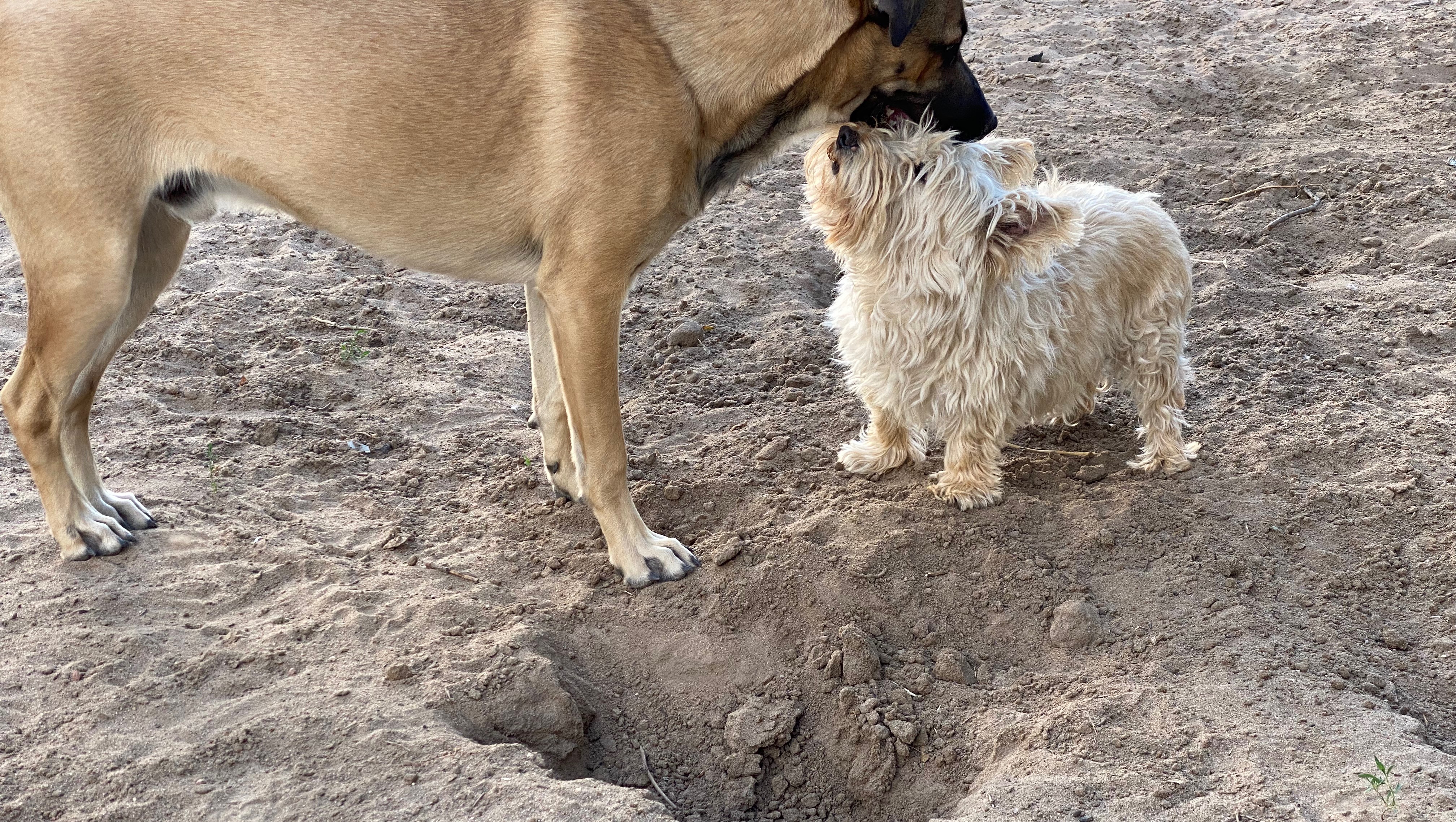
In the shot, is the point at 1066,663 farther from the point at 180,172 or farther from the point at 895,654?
the point at 180,172

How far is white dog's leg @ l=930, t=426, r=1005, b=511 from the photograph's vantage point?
12.4ft

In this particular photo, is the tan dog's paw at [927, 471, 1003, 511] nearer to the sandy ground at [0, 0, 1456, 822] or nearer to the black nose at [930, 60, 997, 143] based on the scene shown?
the sandy ground at [0, 0, 1456, 822]

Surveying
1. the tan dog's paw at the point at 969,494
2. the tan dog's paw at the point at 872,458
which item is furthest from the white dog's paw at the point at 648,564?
the tan dog's paw at the point at 969,494

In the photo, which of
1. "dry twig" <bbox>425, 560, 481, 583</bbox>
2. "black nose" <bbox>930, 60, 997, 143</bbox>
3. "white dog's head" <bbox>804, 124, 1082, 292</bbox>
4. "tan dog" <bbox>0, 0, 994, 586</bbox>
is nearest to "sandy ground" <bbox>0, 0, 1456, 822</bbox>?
"dry twig" <bbox>425, 560, 481, 583</bbox>

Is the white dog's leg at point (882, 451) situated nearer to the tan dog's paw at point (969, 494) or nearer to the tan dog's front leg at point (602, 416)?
the tan dog's paw at point (969, 494)

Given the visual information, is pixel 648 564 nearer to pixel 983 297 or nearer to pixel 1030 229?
pixel 983 297

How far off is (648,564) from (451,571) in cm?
61

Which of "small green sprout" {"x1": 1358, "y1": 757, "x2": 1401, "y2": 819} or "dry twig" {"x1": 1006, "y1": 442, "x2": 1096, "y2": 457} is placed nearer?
"small green sprout" {"x1": 1358, "y1": 757, "x2": 1401, "y2": 819}

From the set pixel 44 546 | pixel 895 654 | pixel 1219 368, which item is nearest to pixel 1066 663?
pixel 895 654

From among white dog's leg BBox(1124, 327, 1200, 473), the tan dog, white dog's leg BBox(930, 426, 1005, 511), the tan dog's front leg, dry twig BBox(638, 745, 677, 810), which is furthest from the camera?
white dog's leg BBox(1124, 327, 1200, 473)

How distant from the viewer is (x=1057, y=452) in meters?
4.25

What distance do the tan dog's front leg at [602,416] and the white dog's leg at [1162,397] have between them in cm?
166

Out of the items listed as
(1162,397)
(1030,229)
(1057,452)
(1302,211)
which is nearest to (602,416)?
(1030,229)

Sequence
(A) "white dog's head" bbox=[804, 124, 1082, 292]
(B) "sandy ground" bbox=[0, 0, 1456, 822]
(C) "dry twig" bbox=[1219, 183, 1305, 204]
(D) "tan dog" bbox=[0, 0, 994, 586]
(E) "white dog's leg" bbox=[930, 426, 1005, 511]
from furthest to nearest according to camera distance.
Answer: (C) "dry twig" bbox=[1219, 183, 1305, 204] < (E) "white dog's leg" bbox=[930, 426, 1005, 511] < (A) "white dog's head" bbox=[804, 124, 1082, 292] < (D) "tan dog" bbox=[0, 0, 994, 586] < (B) "sandy ground" bbox=[0, 0, 1456, 822]
